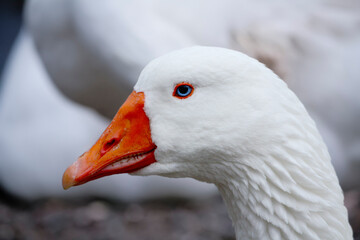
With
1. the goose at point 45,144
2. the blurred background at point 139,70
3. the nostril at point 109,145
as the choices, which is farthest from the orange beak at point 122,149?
the goose at point 45,144

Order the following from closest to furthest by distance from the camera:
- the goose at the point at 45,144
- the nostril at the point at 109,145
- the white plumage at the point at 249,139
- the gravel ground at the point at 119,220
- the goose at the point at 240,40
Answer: the white plumage at the point at 249,139 → the nostril at the point at 109,145 → the goose at the point at 240,40 → the gravel ground at the point at 119,220 → the goose at the point at 45,144

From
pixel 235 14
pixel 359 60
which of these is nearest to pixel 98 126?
pixel 235 14

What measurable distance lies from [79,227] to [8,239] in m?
0.48

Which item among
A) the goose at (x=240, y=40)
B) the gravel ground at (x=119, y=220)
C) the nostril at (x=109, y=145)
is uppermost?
the goose at (x=240, y=40)

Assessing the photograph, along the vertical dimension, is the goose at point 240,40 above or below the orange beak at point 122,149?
above

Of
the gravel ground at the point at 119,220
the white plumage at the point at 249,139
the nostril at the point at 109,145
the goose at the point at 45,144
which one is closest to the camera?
the white plumage at the point at 249,139

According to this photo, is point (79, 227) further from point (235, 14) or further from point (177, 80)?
point (177, 80)

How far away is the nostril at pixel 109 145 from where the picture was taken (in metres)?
1.29

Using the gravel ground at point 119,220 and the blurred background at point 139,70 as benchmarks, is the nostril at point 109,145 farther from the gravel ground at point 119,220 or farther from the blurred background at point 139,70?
the gravel ground at point 119,220

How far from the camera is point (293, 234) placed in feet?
4.04

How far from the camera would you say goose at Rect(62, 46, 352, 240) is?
1187 millimetres

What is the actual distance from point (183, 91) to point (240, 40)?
1495 millimetres

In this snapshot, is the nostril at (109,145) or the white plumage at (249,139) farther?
the nostril at (109,145)

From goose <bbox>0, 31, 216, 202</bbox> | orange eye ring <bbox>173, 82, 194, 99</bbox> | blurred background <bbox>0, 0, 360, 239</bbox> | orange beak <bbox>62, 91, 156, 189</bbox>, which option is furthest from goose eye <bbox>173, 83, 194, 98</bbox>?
goose <bbox>0, 31, 216, 202</bbox>
